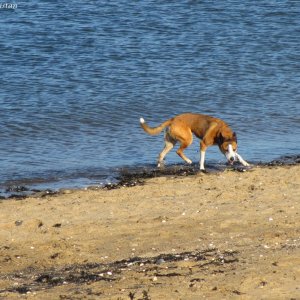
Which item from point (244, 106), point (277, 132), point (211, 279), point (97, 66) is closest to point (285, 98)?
point (244, 106)

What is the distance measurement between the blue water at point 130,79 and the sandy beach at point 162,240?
1843 mm

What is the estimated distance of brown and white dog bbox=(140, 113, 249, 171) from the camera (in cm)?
1521

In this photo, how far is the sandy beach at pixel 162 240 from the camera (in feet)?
28.5

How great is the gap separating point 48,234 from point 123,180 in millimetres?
3465

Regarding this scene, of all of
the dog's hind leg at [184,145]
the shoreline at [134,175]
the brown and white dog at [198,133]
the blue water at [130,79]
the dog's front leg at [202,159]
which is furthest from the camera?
the blue water at [130,79]

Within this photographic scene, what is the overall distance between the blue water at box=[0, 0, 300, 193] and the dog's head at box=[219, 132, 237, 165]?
2.09ft

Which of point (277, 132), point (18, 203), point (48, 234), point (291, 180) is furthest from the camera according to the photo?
point (277, 132)

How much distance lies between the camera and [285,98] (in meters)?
20.6

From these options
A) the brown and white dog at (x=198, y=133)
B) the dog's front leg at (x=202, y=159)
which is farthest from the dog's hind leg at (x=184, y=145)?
the dog's front leg at (x=202, y=159)

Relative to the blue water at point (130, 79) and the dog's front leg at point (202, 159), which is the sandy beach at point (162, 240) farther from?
the blue water at point (130, 79)

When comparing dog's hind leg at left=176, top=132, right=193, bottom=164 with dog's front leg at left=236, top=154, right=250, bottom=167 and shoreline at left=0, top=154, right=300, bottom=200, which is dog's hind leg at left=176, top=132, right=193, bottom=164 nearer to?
shoreline at left=0, top=154, right=300, bottom=200

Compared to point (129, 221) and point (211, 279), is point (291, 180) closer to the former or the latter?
point (129, 221)

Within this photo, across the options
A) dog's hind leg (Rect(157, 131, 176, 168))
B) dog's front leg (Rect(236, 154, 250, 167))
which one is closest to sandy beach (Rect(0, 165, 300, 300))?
dog's front leg (Rect(236, 154, 250, 167))

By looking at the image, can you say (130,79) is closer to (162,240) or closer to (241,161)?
(241,161)
